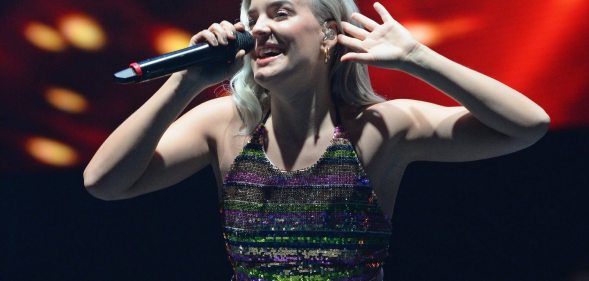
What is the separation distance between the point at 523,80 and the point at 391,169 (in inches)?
17.9

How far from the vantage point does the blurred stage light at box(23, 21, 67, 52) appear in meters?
1.84

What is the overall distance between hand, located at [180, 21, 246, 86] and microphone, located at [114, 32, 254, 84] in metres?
0.01

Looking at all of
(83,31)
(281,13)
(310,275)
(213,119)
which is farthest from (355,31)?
(83,31)

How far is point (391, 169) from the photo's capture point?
1.50 m

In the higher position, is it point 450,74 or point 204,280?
point 450,74

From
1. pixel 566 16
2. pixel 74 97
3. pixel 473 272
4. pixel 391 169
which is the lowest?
pixel 473 272

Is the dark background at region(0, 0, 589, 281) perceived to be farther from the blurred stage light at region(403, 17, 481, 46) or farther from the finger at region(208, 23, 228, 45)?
the finger at region(208, 23, 228, 45)

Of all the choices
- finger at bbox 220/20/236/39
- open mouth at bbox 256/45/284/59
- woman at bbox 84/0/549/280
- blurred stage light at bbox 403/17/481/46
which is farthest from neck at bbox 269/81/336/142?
blurred stage light at bbox 403/17/481/46

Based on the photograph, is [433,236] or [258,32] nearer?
[258,32]

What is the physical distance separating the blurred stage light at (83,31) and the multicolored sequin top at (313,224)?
24.1 inches

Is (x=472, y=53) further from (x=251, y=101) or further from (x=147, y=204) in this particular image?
(x=147, y=204)

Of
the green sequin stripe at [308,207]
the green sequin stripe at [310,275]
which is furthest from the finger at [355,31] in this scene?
the green sequin stripe at [310,275]

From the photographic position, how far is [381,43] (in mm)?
1346

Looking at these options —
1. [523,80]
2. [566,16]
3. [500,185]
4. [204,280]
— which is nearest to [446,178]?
[500,185]
